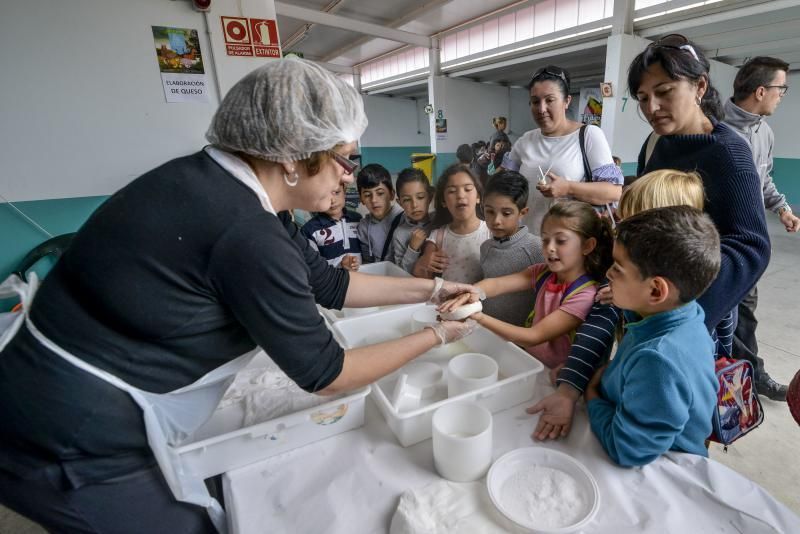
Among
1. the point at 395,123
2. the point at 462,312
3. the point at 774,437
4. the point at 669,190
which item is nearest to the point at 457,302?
the point at 462,312

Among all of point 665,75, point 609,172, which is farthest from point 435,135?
point 665,75

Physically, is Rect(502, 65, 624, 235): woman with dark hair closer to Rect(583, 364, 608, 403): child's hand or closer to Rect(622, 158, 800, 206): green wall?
Rect(583, 364, 608, 403): child's hand

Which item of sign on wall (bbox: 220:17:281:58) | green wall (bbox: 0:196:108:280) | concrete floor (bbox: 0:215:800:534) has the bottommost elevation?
concrete floor (bbox: 0:215:800:534)

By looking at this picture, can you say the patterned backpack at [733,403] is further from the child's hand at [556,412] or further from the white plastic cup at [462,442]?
the white plastic cup at [462,442]

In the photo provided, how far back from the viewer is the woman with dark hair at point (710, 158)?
3.32 feet

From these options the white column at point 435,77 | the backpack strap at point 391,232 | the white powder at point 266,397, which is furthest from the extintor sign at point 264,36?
the white column at point 435,77

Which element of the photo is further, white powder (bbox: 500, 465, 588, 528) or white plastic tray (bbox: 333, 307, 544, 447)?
white plastic tray (bbox: 333, 307, 544, 447)

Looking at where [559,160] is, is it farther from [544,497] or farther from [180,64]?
[180,64]

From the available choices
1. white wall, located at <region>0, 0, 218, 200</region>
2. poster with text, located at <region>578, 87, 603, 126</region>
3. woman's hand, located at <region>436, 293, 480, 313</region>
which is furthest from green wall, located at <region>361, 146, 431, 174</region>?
woman's hand, located at <region>436, 293, 480, 313</region>

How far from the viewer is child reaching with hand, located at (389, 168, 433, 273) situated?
6.42 ft

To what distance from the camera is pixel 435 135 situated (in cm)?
794

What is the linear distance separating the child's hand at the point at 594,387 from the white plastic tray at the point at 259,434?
55 cm

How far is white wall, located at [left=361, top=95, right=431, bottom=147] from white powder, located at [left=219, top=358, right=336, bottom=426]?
1199 cm

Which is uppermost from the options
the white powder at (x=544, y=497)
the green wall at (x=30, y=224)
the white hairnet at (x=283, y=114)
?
the white hairnet at (x=283, y=114)
